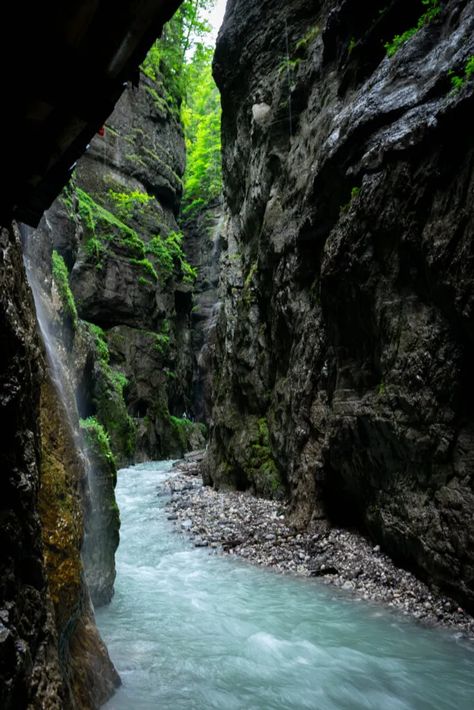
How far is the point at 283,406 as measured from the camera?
560 inches

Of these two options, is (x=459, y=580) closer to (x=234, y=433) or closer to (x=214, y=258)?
(x=234, y=433)

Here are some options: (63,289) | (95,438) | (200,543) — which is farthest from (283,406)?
(63,289)

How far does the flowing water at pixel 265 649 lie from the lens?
550cm

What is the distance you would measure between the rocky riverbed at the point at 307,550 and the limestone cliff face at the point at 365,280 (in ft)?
1.19

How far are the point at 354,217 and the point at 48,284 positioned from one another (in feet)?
20.3

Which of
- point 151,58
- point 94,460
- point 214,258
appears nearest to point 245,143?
point 94,460

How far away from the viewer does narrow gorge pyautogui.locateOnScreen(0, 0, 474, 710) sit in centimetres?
310

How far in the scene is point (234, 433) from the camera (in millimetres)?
17562

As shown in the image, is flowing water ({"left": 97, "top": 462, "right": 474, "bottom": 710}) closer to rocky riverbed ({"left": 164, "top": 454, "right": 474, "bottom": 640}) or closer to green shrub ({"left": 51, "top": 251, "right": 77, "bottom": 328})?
rocky riverbed ({"left": 164, "top": 454, "right": 474, "bottom": 640})

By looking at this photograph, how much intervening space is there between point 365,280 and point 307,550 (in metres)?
6.01

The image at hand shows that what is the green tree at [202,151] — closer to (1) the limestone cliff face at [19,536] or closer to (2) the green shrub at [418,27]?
(2) the green shrub at [418,27]

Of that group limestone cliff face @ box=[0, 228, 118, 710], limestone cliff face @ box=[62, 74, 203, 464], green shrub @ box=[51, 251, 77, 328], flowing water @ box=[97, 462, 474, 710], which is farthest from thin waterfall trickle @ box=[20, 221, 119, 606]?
limestone cliff face @ box=[62, 74, 203, 464]

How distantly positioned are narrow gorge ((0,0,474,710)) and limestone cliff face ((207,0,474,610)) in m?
0.06

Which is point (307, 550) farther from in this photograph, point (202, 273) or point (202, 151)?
point (202, 151)
